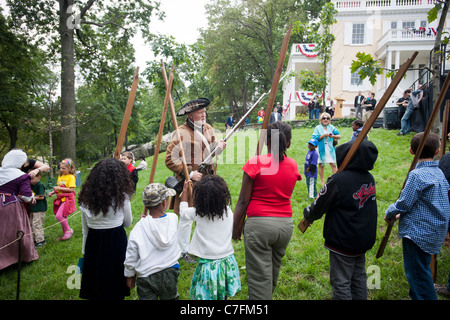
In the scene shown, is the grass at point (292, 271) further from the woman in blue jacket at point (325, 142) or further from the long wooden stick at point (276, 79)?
the long wooden stick at point (276, 79)

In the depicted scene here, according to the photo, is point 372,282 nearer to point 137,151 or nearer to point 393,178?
point 393,178

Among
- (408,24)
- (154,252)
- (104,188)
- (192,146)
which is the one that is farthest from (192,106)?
(408,24)

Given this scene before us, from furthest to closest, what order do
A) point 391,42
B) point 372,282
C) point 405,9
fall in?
1. point 405,9
2. point 391,42
3. point 372,282

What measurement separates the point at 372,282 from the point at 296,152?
7.54 m

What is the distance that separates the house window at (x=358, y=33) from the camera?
24.1 meters

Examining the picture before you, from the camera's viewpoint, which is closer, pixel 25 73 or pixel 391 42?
pixel 25 73

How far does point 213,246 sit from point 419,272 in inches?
80.3

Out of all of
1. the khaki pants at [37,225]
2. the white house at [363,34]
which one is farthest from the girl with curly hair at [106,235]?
the white house at [363,34]

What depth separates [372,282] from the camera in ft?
12.2

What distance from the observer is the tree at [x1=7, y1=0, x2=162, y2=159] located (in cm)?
1183

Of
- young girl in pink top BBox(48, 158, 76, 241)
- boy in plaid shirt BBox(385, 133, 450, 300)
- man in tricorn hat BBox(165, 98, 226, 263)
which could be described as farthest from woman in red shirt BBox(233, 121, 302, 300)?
young girl in pink top BBox(48, 158, 76, 241)

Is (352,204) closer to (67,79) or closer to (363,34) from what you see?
(67,79)

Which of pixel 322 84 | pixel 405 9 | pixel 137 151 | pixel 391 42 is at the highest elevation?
pixel 405 9
